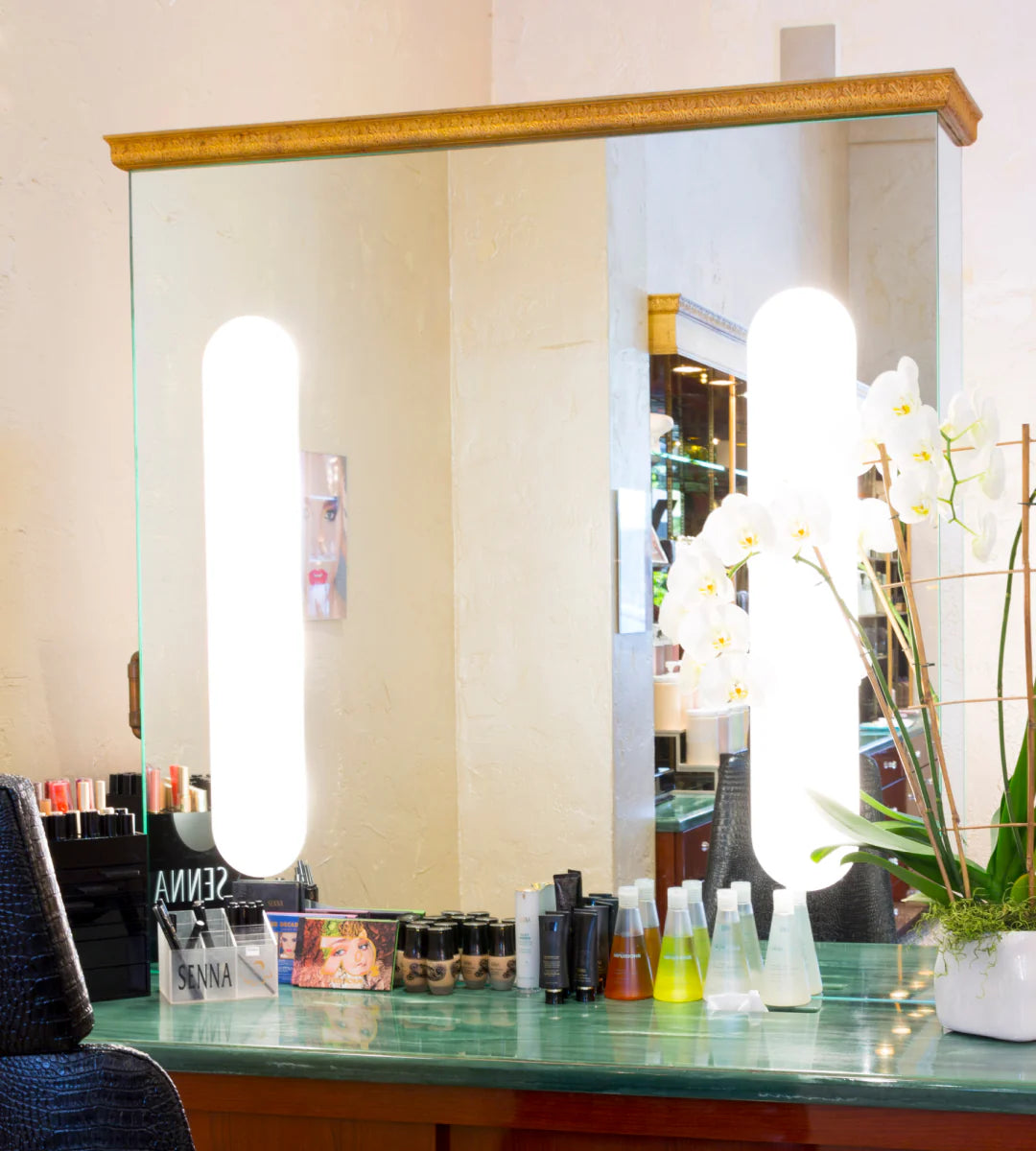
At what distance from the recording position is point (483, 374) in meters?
1.90

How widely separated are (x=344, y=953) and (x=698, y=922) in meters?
0.50

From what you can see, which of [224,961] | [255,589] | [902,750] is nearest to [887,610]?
[902,750]

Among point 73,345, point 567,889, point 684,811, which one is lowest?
point 567,889

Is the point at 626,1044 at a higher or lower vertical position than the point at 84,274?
lower

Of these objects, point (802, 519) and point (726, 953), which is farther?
point (726, 953)

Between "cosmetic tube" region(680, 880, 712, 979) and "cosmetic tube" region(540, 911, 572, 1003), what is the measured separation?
16cm

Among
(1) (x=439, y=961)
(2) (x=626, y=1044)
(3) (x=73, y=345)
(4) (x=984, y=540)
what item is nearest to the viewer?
(4) (x=984, y=540)

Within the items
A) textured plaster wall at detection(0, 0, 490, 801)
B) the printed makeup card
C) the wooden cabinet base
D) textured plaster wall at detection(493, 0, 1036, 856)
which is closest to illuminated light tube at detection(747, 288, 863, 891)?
the wooden cabinet base

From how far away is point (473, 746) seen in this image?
1.91m

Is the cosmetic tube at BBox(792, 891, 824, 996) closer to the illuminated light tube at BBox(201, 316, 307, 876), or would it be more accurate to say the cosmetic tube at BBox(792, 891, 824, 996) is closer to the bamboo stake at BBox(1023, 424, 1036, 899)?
the bamboo stake at BBox(1023, 424, 1036, 899)

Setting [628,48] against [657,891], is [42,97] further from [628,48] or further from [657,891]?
[628,48]

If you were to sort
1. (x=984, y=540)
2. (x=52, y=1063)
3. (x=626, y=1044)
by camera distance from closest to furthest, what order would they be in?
(x=52, y=1063) → (x=984, y=540) → (x=626, y=1044)

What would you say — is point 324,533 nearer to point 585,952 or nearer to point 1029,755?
point 585,952

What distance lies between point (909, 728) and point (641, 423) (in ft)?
1.68
